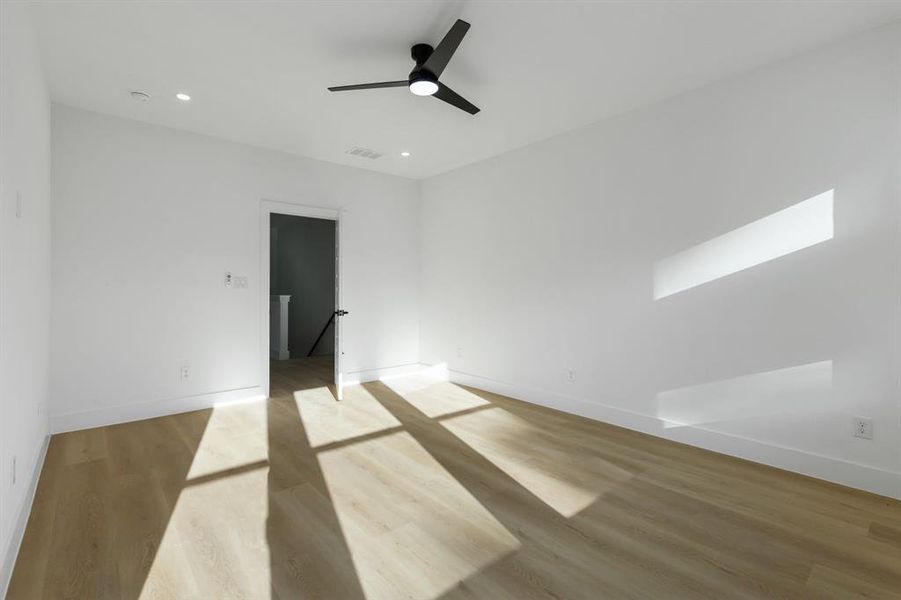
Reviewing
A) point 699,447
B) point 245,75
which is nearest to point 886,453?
point 699,447

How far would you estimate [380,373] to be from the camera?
564cm

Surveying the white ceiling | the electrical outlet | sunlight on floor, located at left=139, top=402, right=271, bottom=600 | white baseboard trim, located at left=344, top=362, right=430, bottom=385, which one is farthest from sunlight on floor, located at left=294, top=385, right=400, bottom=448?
the electrical outlet

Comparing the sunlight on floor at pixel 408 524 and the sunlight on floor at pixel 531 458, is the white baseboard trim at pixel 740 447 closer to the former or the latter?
the sunlight on floor at pixel 531 458

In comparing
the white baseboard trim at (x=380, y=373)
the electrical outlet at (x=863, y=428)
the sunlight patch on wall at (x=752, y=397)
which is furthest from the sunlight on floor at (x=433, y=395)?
the electrical outlet at (x=863, y=428)

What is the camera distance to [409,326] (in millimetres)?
5992

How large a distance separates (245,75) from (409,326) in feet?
12.0

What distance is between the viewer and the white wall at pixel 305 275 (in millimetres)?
8250

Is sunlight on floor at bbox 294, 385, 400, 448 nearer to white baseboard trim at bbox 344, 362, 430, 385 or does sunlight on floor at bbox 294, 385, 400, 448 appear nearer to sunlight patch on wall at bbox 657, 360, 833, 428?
white baseboard trim at bbox 344, 362, 430, 385

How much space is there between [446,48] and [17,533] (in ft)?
10.6

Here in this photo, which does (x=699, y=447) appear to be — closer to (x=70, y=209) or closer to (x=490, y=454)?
(x=490, y=454)

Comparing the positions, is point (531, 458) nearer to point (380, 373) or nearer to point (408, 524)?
point (408, 524)

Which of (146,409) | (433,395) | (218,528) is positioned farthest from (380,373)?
(218,528)

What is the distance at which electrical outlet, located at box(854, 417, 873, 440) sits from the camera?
8.39 feet

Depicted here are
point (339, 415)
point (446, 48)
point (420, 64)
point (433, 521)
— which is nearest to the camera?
point (433, 521)
